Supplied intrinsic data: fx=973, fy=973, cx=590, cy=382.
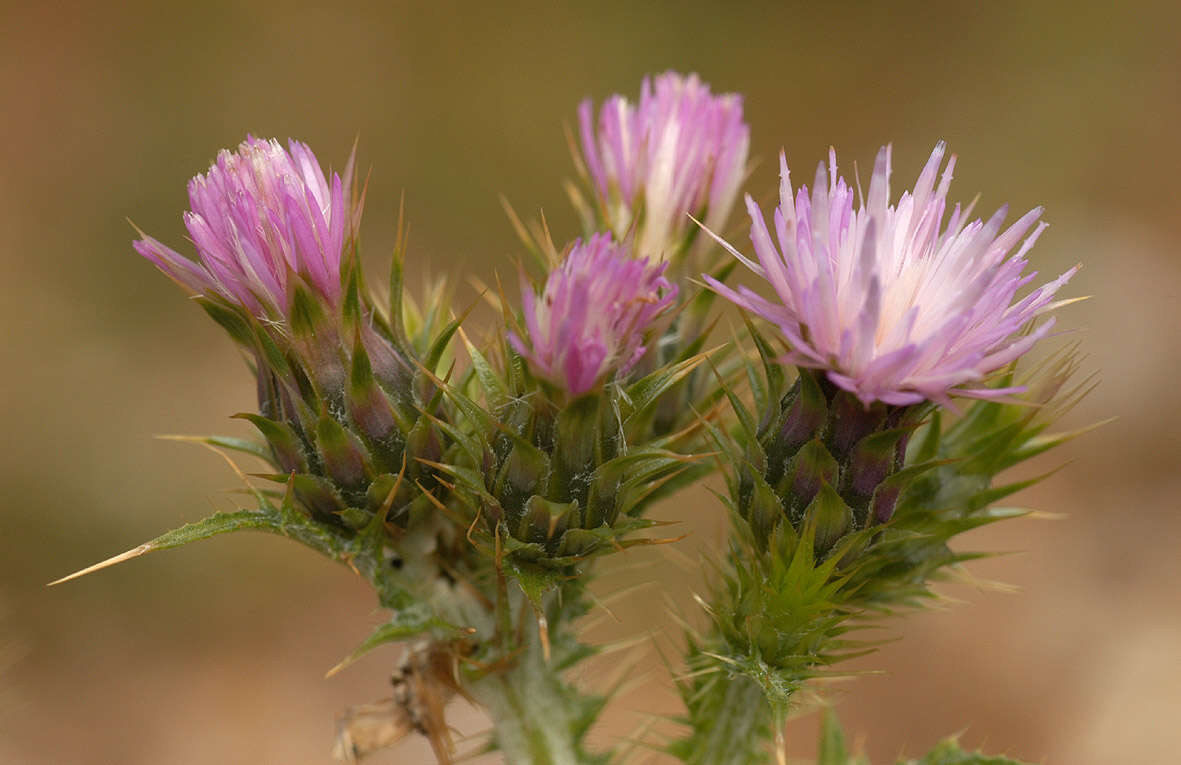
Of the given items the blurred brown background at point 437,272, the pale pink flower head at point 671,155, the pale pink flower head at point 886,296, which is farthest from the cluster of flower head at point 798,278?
the blurred brown background at point 437,272

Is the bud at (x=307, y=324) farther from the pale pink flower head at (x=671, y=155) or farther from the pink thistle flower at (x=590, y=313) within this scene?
the pale pink flower head at (x=671, y=155)

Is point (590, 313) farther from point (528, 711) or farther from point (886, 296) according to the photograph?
point (528, 711)

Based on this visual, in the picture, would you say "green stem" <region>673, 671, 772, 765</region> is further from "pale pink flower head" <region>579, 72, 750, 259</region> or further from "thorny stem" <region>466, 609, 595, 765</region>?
"pale pink flower head" <region>579, 72, 750, 259</region>

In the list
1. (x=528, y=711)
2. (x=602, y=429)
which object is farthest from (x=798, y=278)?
(x=528, y=711)

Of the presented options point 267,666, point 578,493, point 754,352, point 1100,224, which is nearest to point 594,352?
point 578,493

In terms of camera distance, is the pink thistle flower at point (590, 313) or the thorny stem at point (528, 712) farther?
the thorny stem at point (528, 712)

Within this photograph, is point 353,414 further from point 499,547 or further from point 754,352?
point 754,352

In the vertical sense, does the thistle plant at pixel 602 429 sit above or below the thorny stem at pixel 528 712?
above

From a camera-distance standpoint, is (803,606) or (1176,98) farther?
(1176,98)

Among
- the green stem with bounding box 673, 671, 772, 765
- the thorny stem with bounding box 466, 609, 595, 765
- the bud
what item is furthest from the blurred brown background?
the bud
